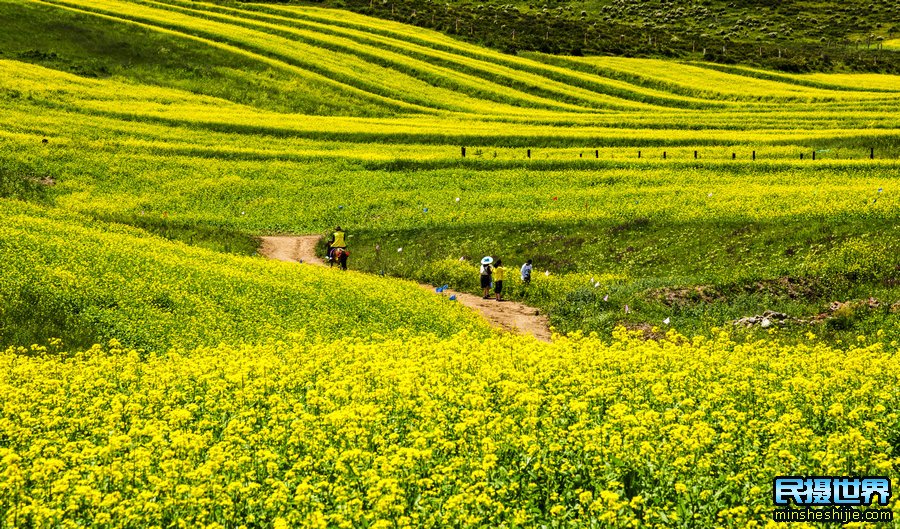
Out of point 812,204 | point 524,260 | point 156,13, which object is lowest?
point 524,260

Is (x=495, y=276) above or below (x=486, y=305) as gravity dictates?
above

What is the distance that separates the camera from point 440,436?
12.1 metres

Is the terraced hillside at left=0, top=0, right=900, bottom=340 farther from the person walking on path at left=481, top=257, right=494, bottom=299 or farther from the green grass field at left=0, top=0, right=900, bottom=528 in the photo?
the person walking on path at left=481, top=257, right=494, bottom=299

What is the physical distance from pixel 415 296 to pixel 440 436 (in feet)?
56.8

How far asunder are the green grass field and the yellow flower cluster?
71 mm

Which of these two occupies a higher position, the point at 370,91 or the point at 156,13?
the point at 156,13

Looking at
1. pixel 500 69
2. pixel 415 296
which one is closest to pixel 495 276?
pixel 415 296

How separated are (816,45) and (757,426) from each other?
13904 cm

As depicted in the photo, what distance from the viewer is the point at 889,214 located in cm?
3416

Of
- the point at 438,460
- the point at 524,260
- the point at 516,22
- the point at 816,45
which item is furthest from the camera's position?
the point at 816,45

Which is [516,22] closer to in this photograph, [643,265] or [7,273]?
[643,265]

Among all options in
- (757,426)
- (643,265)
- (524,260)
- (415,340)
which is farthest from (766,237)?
(757,426)

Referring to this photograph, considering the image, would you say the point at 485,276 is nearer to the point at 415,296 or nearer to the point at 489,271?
the point at 489,271

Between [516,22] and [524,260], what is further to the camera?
[516,22]
